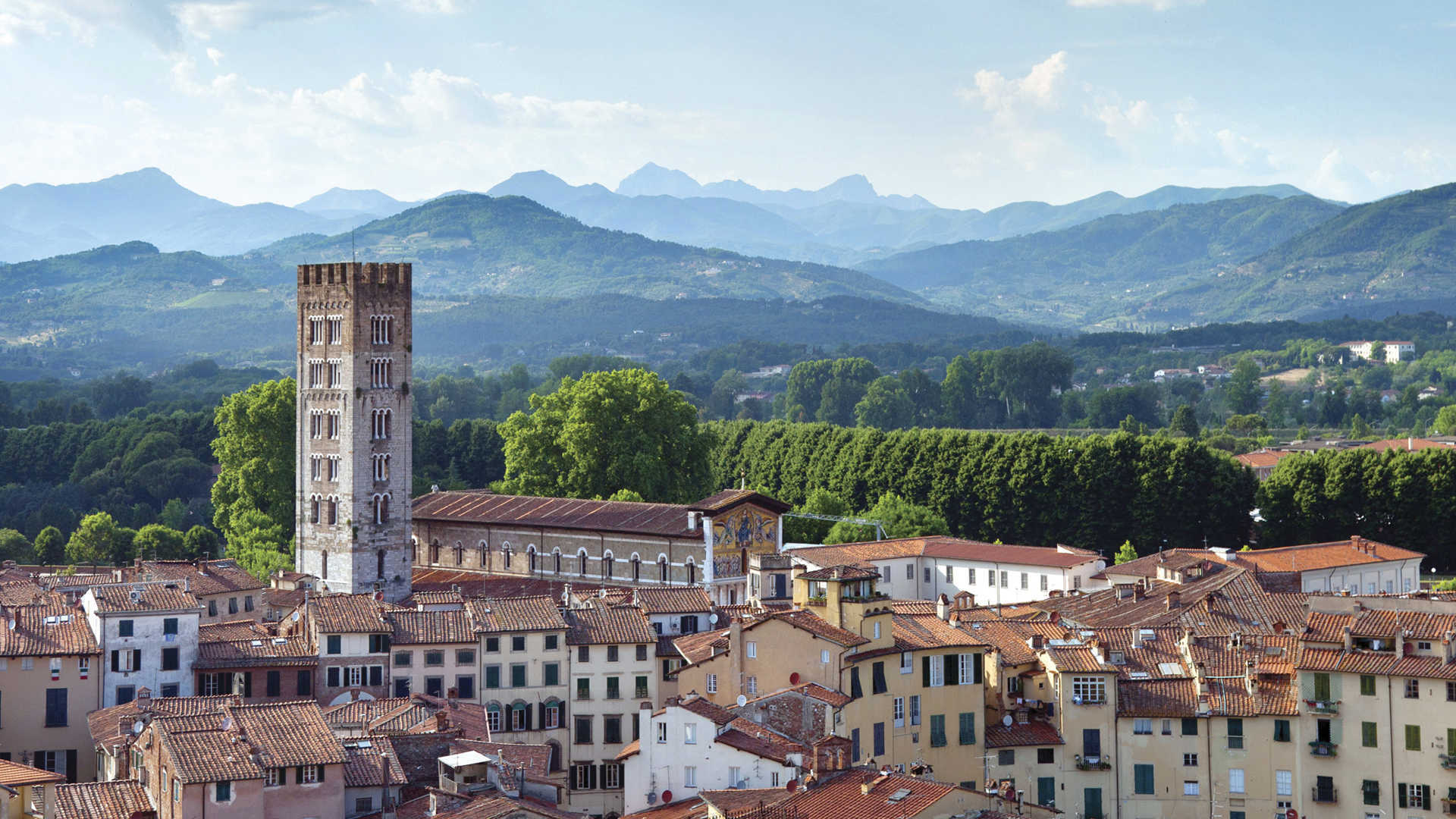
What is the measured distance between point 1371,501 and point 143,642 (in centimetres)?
5993

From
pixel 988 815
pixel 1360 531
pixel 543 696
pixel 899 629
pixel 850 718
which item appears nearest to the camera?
pixel 988 815

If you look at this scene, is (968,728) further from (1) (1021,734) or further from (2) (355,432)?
(2) (355,432)

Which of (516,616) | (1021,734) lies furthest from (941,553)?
(1021,734)

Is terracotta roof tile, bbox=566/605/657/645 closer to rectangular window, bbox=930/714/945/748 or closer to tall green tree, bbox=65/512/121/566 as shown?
rectangular window, bbox=930/714/945/748

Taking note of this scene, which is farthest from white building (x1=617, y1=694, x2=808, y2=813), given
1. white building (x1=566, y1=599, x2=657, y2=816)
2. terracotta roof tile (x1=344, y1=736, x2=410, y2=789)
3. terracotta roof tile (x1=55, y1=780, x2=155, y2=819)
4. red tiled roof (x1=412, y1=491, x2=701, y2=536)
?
red tiled roof (x1=412, y1=491, x2=701, y2=536)

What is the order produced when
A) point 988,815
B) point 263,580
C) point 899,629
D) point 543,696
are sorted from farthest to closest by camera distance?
point 263,580, point 543,696, point 899,629, point 988,815

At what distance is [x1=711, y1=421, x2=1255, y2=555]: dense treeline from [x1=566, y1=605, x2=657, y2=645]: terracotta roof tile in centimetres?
4245

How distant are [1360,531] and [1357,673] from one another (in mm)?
46128

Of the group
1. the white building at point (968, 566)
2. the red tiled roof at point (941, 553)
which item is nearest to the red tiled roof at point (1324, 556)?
the white building at point (968, 566)

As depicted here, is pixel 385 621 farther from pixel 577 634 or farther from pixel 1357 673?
pixel 1357 673

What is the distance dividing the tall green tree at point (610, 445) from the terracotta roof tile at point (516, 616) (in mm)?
37522

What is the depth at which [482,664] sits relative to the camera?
57.5m

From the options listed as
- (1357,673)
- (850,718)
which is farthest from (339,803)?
(1357,673)

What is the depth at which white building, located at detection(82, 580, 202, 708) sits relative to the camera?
55.4 metres
